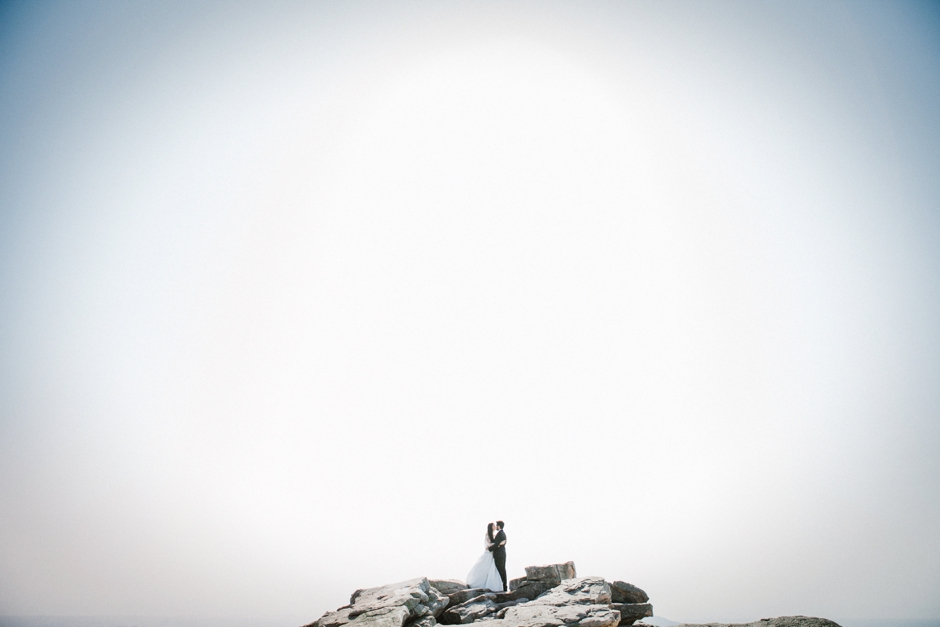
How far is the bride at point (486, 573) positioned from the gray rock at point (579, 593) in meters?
3.49

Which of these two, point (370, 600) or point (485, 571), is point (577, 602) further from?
point (370, 600)

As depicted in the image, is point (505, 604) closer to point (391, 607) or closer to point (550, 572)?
point (550, 572)

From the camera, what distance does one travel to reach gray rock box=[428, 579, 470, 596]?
68.1 ft

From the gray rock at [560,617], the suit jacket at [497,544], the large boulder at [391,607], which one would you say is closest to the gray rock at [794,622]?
the gray rock at [560,617]

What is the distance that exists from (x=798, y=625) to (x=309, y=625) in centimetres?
1779

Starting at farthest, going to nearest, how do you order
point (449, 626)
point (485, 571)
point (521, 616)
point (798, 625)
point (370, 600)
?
point (485, 571), point (370, 600), point (449, 626), point (521, 616), point (798, 625)

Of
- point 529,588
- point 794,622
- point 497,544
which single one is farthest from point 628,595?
point 794,622

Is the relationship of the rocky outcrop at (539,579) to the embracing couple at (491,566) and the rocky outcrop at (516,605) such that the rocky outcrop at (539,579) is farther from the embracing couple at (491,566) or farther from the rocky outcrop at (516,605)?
the embracing couple at (491,566)

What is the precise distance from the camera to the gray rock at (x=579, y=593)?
1656 centimetres

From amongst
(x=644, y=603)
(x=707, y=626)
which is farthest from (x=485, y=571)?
(x=707, y=626)

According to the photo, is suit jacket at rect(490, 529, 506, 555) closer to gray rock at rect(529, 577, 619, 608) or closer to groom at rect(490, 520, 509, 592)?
groom at rect(490, 520, 509, 592)

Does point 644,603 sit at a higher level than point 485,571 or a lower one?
lower

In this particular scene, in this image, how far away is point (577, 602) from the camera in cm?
1642

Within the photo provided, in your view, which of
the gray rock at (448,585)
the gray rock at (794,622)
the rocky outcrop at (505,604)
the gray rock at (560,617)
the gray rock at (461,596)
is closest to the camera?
the gray rock at (794,622)
